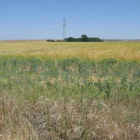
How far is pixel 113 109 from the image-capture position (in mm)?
3137

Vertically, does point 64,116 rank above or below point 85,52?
below

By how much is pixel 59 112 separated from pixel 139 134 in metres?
1.21

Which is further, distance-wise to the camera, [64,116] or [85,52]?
[85,52]

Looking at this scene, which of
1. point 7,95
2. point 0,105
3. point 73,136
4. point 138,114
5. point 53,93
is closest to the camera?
point 73,136

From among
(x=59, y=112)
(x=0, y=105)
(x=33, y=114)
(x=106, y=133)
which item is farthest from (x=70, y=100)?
Answer: (x=0, y=105)

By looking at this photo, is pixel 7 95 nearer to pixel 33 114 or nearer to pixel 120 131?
pixel 33 114

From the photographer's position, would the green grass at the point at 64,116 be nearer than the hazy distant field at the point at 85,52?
Yes

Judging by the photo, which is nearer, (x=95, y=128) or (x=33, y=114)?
(x=95, y=128)

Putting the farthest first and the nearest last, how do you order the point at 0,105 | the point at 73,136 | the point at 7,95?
the point at 7,95, the point at 0,105, the point at 73,136

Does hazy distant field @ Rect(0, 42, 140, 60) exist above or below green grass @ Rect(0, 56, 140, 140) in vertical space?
above

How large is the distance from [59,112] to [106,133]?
816mm

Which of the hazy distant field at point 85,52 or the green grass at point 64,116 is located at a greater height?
the hazy distant field at point 85,52

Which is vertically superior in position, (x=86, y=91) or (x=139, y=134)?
(x=86, y=91)

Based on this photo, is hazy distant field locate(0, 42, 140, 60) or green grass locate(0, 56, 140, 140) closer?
green grass locate(0, 56, 140, 140)
